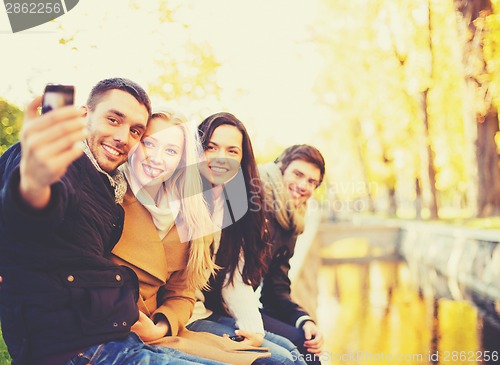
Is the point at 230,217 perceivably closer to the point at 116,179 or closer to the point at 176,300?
the point at 176,300

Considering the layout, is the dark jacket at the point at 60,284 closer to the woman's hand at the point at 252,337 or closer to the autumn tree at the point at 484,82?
the woman's hand at the point at 252,337

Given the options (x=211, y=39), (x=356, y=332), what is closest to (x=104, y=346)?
(x=211, y=39)

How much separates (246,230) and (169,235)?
0.59 meters

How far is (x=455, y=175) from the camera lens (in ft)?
75.0

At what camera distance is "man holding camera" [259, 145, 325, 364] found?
11.6 feet

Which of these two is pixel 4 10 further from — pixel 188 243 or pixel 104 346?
pixel 104 346

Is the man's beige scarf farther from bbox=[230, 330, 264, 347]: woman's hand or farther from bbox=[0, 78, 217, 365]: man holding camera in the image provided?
bbox=[230, 330, 264, 347]: woman's hand

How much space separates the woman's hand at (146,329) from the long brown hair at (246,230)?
2.37 ft

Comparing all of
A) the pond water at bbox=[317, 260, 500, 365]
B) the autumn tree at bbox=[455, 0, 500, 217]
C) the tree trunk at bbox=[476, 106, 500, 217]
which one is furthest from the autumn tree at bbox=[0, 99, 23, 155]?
the tree trunk at bbox=[476, 106, 500, 217]

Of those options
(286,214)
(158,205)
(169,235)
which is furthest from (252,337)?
(286,214)

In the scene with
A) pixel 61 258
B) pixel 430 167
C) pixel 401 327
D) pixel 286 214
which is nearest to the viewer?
pixel 61 258

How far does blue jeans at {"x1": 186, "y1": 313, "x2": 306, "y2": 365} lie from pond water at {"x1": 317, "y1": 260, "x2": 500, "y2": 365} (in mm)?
3052

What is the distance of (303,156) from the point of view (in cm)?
369

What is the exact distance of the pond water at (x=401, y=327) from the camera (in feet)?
29.7
